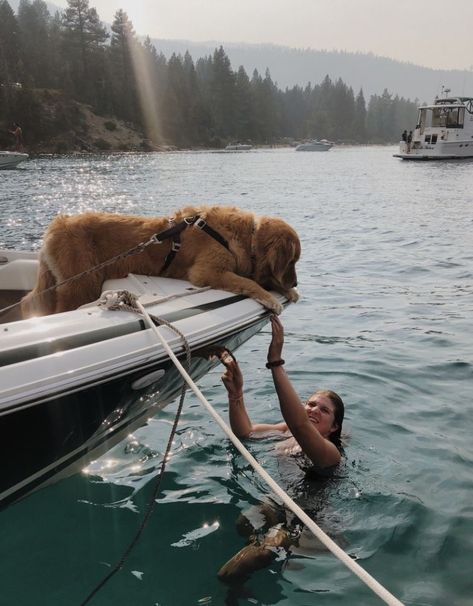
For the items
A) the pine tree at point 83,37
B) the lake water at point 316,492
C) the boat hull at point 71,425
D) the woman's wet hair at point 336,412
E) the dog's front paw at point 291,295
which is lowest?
the lake water at point 316,492

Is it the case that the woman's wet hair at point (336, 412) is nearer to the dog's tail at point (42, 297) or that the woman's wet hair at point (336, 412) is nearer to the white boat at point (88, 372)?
the white boat at point (88, 372)

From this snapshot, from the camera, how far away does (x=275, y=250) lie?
4.58 m

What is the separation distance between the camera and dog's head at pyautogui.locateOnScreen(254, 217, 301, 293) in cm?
456

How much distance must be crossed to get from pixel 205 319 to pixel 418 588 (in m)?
2.01

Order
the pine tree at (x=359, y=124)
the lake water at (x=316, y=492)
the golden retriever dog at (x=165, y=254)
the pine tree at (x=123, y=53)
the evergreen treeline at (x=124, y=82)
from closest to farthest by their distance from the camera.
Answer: the lake water at (x=316, y=492)
the golden retriever dog at (x=165, y=254)
the evergreen treeline at (x=124, y=82)
the pine tree at (x=123, y=53)
the pine tree at (x=359, y=124)

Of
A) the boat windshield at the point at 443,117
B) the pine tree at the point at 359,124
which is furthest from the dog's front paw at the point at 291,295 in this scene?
the pine tree at the point at 359,124

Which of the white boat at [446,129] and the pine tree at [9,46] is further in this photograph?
the pine tree at [9,46]

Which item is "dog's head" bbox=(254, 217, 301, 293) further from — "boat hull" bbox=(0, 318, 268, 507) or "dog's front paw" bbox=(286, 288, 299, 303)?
"boat hull" bbox=(0, 318, 268, 507)

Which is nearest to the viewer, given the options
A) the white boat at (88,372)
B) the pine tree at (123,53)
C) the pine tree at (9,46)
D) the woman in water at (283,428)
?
the white boat at (88,372)

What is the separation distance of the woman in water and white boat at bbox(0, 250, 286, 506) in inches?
13.0

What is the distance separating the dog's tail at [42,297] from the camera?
4.35m

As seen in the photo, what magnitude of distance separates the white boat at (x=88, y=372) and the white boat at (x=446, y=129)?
52956 millimetres

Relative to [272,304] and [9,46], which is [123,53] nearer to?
[9,46]

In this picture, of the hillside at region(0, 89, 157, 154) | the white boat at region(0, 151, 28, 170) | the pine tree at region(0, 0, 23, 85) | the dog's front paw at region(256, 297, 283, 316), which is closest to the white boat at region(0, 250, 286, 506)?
the dog's front paw at region(256, 297, 283, 316)
